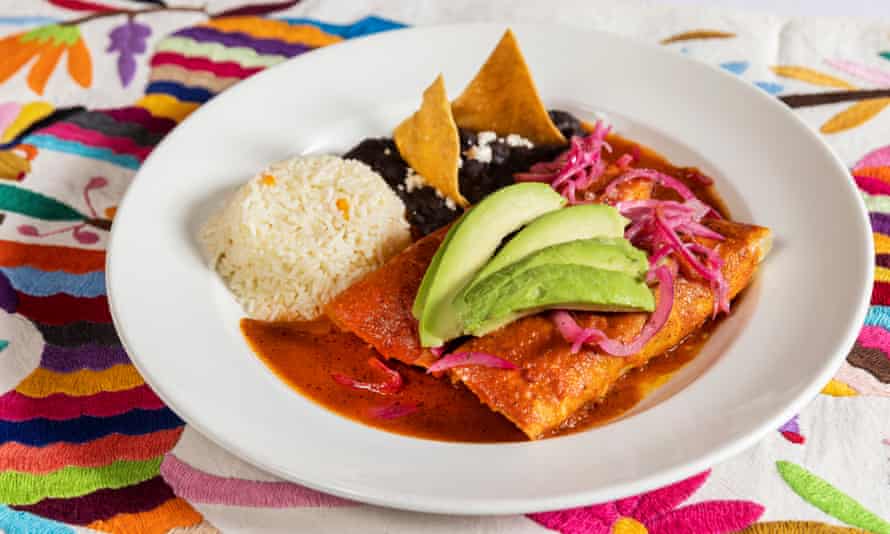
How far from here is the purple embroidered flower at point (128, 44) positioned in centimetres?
521

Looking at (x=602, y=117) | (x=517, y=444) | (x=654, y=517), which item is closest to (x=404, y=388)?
(x=517, y=444)

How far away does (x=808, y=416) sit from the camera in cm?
330

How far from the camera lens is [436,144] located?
4.07 m

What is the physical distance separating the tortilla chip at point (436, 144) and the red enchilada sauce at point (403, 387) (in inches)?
32.0

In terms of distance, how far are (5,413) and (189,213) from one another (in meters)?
1.12

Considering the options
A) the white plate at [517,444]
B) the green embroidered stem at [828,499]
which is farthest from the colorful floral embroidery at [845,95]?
the green embroidered stem at [828,499]

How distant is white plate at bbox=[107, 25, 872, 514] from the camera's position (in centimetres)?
285

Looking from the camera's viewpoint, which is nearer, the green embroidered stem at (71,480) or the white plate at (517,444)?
the white plate at (517,444)

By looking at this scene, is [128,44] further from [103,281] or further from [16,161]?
[103,281]

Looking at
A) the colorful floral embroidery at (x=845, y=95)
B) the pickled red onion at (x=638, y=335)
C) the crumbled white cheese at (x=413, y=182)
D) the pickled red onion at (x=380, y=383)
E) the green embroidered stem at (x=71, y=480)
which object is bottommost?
the green embroidered stem at (x=71, y=480)

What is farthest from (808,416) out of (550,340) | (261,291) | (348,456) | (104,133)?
(104,133)

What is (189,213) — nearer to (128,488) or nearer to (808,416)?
(128,488)

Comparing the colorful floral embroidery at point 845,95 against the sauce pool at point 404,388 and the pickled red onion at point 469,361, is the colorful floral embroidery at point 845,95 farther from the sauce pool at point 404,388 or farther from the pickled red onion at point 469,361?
the pickled red onion at point 469,361

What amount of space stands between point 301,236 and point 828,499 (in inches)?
86.2
